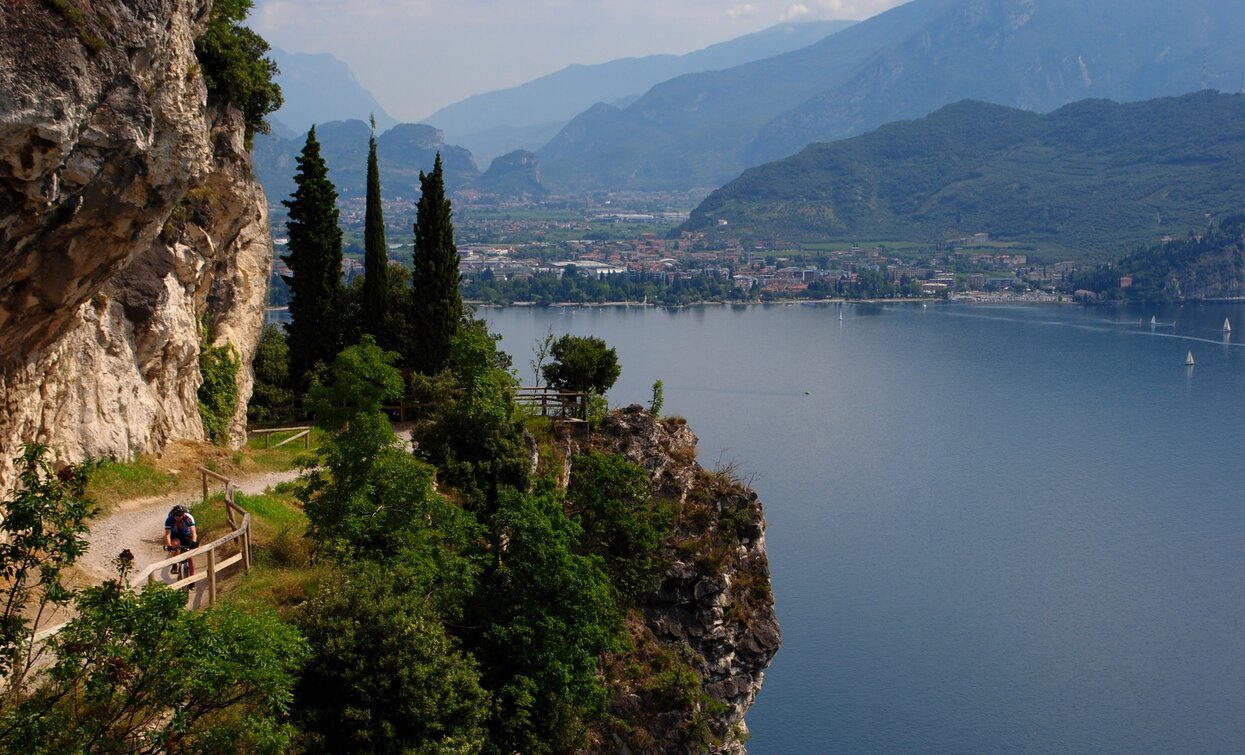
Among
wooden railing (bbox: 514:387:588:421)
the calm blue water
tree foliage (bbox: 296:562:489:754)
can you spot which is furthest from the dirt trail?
the calm blue water

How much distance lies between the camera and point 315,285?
29.6m

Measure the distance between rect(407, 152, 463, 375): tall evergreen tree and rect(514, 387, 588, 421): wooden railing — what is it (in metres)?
4.66

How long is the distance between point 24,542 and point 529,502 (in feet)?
30.2

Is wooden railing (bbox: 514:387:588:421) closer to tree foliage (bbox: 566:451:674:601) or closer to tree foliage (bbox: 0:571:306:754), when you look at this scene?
tree foliage (bbox: 566:451:674:601)

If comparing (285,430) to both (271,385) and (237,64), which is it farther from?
(237,64)

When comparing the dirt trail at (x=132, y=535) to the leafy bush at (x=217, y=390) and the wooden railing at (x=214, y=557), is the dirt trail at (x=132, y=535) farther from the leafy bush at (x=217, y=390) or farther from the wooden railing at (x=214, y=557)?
the leafy bush at (x=217, y=390)

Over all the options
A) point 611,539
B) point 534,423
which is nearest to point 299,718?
point 611,539

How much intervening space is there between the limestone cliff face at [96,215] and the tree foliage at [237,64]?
2.35m

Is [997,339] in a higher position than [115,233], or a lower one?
lower

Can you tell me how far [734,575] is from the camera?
22.5 metres

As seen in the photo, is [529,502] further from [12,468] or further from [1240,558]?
[1240,558]

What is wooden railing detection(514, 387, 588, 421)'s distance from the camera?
77.7 feet

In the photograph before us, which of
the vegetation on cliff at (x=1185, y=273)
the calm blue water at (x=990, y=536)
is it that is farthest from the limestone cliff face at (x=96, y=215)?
the vegetation on cliff at (x=1185, y=273)

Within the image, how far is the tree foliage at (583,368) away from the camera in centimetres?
2422
